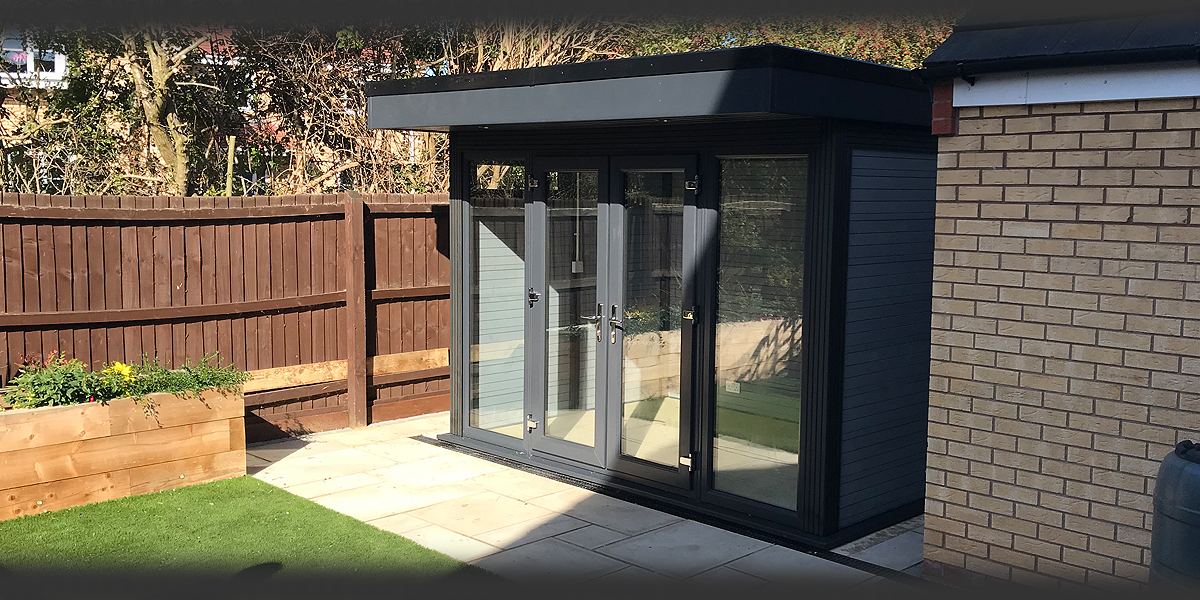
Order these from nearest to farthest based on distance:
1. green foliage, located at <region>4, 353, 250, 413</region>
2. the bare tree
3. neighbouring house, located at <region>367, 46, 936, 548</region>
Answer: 1. neighbouring house, located at <region>367, 46, 936, 548</region>
2. green foliage, located at <region>4, 353, 250, 413</region>
3. the bare tree

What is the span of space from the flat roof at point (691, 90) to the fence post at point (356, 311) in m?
1.65

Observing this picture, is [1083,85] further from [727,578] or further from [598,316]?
[598,316]

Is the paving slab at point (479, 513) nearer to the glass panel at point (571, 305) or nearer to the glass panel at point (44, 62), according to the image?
the glass panel at point (571, 305)

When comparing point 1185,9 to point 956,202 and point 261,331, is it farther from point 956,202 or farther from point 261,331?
point 261,331

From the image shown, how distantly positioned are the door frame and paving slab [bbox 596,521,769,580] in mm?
499

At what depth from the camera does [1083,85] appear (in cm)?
434

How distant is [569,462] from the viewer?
710cm

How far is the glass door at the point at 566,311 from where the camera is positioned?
6.81 m

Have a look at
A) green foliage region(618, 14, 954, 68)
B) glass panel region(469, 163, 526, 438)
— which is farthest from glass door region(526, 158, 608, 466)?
green foliage region(618, 14, 954, 68)

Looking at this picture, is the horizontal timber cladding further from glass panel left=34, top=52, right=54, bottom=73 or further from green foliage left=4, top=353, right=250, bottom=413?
glass panel left=34, top=52, right=54, bottom=73

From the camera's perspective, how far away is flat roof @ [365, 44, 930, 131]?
5.13 m

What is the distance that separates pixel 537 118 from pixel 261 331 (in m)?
2.97

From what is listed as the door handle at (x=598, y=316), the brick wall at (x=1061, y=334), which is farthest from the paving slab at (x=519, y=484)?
the brick wall at (x=1061, y=334)

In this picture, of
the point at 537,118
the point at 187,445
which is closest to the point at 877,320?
the point at 537,118
